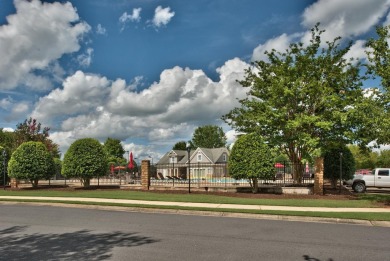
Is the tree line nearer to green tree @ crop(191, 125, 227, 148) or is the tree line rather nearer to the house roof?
the house roof

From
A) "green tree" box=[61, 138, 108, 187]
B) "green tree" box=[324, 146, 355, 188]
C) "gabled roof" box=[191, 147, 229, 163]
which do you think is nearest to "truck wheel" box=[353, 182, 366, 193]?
"green tree" box=[324, 146, 355, 188]

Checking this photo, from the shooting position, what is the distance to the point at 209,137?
10912cm

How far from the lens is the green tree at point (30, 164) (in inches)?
1095

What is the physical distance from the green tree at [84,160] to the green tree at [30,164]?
8.62 feet

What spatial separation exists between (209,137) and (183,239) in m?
100

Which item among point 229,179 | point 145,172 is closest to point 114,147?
Answer: point 229,179

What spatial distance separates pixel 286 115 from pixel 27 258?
735 inches

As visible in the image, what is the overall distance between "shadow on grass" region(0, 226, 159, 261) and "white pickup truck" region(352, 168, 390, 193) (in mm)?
20783

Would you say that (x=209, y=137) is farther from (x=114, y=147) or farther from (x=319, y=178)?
(x=319, y=178)

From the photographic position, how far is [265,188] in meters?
22.6

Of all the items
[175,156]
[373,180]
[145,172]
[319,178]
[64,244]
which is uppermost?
[175,156]

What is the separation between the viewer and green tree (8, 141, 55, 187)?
91.2 ft

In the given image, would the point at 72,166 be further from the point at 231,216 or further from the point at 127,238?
the point at 127,238

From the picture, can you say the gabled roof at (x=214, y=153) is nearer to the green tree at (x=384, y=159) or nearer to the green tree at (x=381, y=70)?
the green tree at (x=384, y=159)
